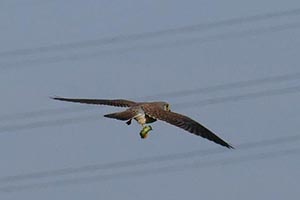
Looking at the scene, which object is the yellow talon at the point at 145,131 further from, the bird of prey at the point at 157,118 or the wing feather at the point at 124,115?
the wing feather at the point at 124,115

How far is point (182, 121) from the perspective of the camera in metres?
18.5

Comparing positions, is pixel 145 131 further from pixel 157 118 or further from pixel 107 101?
pixel 107 101

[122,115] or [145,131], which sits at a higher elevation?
[122,115]

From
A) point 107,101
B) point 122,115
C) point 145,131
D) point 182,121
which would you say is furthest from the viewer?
point 107,101

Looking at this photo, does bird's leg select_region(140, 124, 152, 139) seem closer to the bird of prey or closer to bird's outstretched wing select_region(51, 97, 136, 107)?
the bird of prey

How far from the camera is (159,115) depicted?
1856 cm

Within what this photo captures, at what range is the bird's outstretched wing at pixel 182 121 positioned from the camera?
1827 cm

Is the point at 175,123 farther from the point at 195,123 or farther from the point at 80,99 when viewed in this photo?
the point at 80,99

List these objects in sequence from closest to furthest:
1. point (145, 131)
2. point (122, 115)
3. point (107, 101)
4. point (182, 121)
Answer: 1. point (145, 131)
2. point (122, 115)
3. point (182, 121)
4. point (107, 101)

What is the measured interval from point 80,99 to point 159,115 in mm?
2854

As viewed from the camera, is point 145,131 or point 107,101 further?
point 107,101

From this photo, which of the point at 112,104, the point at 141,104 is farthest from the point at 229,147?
the point at 112,104

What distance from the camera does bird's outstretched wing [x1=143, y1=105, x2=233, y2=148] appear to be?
18.3m

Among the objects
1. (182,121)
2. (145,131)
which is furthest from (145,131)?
(182,121)
